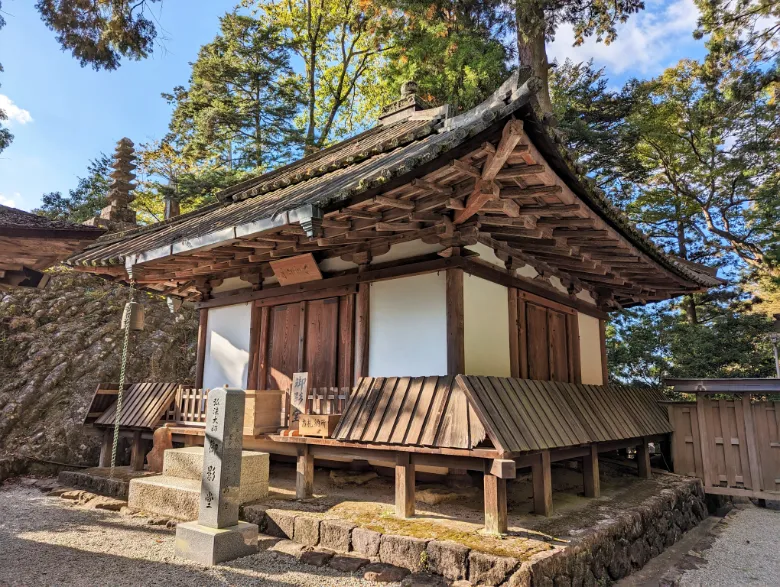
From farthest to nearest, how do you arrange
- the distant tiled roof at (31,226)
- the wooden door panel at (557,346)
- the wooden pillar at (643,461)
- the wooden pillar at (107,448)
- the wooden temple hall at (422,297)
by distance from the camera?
the wooden pillar at (107,448), the wooden door panel at (557,346), the wooden pillar at (643,461), the wooden temple hall at (422,297), the distant tiled roof at (31,226)

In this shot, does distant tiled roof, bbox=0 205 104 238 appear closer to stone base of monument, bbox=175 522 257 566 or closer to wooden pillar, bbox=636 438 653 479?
stone base of monument, bbox=175 522 257 566

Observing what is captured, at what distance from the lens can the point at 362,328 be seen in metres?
7.19

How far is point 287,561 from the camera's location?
15.8 feet

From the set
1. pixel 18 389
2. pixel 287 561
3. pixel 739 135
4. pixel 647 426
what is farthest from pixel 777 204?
pixel 18 389

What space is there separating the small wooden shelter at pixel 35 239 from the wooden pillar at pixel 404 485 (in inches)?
152

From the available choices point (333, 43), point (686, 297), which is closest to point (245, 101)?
point (333, 43)

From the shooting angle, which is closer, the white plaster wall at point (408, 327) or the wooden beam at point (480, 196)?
the wooden beam at point (480, 196)

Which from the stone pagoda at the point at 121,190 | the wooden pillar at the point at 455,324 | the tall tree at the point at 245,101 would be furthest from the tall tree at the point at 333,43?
the wooden pillar at the point at 455,324

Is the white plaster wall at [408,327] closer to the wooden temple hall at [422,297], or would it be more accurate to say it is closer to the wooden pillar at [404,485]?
the wooden temple hall at [422,297]

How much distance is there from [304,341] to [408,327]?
204cm

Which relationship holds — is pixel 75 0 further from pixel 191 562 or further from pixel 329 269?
pixel 191 562

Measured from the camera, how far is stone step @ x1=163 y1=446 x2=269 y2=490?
20.3ft

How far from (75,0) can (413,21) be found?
12074 mm

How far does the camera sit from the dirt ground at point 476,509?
14.9 feet
